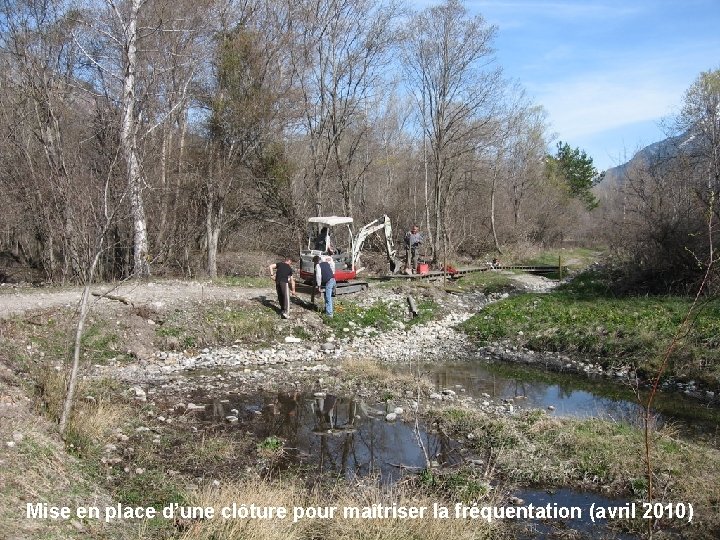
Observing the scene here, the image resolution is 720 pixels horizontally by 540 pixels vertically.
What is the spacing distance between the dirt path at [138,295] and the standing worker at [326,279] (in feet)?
6.22

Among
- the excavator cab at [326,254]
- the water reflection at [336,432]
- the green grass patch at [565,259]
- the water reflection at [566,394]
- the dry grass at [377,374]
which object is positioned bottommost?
the water reflection at [566,394]

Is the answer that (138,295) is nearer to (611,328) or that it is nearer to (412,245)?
(412,245)

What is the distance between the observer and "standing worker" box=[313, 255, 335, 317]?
16.7 m

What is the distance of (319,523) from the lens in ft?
18.6

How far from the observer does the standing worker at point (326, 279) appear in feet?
54.6

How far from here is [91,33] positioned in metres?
20.0

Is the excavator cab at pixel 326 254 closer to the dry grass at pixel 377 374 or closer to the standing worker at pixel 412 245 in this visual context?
the standing worker at pixel 412 245

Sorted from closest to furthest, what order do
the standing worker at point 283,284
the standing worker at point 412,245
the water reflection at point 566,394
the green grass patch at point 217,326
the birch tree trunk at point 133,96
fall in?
the water reflection at point 566,394 < the green grass patch at point 217,326 < the standing worker at point 283,284 < the birch tree trunk at point 133,96 < the standing worker at point 412,245

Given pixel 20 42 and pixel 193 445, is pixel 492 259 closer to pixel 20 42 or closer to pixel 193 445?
pixel 20 42

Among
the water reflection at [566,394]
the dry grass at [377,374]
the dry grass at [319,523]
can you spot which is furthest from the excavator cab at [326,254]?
the dry grass at [319,523]

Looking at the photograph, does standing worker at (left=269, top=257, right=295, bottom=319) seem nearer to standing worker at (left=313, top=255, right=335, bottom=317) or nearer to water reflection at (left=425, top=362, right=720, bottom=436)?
standing worker at (left=313, top=255, right=335, bottom=317)

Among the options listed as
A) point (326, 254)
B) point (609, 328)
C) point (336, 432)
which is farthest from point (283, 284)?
point (609, 328)

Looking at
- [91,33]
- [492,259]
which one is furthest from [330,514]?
[492,259]

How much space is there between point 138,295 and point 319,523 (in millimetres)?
11680
